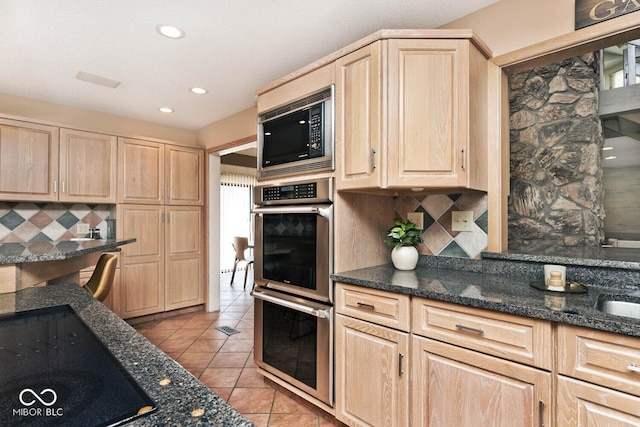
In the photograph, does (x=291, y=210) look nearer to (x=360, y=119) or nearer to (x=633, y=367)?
(x=360, y=119)

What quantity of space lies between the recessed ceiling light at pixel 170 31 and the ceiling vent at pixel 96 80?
107 centimetres

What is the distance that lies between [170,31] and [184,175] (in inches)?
84.5

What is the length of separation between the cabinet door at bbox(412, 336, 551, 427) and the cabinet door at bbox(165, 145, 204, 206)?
3323 mm

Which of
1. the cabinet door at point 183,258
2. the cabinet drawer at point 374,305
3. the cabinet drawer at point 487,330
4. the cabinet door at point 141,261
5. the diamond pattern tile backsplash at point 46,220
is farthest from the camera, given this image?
the cabinet door at point 183,258

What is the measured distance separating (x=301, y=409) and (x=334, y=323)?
0.70m

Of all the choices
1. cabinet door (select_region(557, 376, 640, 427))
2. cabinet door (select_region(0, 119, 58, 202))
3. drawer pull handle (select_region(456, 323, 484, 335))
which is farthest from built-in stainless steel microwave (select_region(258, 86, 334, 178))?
cabinet door (select_region(0, 119, 58, 202))

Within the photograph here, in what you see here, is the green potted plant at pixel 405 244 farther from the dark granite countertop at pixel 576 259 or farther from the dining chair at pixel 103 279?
the dining chair at pixel 103 279

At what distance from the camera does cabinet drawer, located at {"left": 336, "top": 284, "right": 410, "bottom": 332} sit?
155 cm

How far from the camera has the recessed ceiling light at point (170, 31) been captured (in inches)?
78.7

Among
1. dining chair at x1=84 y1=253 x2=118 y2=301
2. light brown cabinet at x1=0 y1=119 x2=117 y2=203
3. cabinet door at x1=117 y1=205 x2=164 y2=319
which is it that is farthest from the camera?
cabinet door at x1=117 y1=205 x2=164 y2=319

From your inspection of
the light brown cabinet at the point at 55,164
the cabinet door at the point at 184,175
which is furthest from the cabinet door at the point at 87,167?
the cabinet door at the point at 184,175

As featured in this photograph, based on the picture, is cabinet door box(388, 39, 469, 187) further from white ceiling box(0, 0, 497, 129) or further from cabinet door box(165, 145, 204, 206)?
cabinet door box(165, 145, 204, 206)

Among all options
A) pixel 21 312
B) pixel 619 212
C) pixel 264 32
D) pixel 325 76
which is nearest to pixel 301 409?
pixel 21 312

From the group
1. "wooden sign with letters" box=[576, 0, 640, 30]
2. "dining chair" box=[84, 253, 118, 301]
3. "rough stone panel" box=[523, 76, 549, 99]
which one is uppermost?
"rough stone panel" box=[523, 76, 549, 99]
